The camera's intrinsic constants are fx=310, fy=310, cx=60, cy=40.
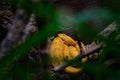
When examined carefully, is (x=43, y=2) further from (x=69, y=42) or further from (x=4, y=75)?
(x=69, y=42)

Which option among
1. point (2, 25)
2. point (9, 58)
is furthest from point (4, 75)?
point (2, 25)

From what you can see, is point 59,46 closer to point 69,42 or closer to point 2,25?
point 69,42

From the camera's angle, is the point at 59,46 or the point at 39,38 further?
the point at 59,46

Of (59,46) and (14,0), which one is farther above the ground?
(14,0)

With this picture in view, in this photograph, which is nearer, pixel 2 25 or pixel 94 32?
pixel 94 32

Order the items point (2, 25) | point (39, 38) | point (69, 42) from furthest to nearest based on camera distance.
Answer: point (69, 42)
point (2, 25)
point (39, 38)

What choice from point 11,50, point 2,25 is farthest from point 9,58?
point 2,25

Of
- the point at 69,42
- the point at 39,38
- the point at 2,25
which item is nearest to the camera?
the point at 39,38

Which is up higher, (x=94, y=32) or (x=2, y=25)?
(x=94, y=32)

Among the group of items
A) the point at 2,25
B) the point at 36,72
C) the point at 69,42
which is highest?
the point at 36,72
